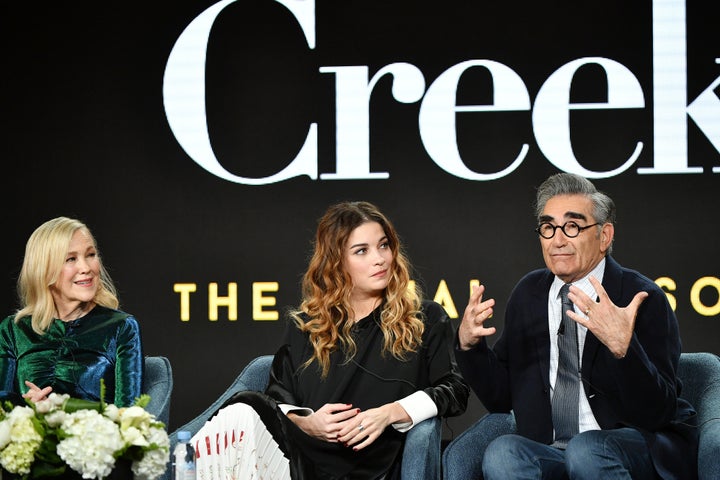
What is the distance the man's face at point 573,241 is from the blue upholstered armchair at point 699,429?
2.12 ft

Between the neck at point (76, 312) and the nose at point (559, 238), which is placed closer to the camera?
the nose at point (559, 238)

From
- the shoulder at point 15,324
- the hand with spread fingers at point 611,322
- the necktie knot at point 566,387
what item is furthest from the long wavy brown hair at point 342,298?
the shoulder at point 15,324

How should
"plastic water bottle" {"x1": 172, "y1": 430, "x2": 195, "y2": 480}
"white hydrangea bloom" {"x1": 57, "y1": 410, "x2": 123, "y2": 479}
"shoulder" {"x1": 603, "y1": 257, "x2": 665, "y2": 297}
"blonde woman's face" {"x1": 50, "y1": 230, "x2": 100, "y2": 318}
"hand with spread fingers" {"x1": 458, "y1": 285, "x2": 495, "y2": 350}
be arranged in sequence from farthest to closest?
"blonde woman's face" {"x1": 50, "y1": 230, "x2": 100, "y2": 318} < "shoulder" {"x1": 603, "y1": 257, "x2": 665, "y2": 297} < "hand with spread fingers" {"x1": 458, "y1": 285, "x2": 495, "y2": 350} < "plastic water bottle" {"x1": 172, "y1": 430, "x2": 195, "y2": 480} < "white hydrangea bloom" {"x1": 57, "y1": 410, "x2": 123, "y2": 479}

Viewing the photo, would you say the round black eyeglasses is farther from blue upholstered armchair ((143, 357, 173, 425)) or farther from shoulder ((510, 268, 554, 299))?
blue upholstered armchair ((143, 357, 173, 425))

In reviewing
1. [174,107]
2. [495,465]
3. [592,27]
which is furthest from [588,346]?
[174,107]

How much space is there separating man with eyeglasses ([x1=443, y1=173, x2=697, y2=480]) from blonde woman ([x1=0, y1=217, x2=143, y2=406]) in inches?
56.8

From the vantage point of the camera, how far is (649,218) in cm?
535

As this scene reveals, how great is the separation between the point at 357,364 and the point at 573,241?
96 cm

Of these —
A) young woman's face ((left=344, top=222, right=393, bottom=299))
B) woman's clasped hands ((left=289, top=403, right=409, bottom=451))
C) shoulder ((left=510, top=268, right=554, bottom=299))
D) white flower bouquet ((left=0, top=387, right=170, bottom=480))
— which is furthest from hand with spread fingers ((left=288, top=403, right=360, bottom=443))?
white flower bouquet ((left=0, top=387, right=170, bottom=480))

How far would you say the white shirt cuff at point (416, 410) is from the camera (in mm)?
3672

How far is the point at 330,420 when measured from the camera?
12.0 feet

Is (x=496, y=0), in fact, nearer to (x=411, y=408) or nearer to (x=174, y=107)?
Result: (x=174, y=107)

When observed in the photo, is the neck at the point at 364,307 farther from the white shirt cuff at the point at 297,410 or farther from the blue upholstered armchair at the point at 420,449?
the blue upholstered armchair at the point at 420,449

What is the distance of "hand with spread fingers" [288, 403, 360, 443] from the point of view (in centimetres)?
365
